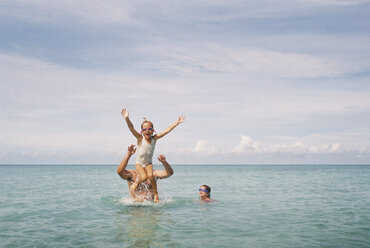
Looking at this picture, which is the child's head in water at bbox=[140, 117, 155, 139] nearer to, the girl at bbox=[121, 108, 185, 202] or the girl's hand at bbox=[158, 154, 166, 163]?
the girl at bbox=[121, 108, 185, 202]

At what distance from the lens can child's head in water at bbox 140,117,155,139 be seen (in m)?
11.5

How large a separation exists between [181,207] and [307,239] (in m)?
5.82

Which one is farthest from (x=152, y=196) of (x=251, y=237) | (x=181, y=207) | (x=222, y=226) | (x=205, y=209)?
(x=251, y=237)

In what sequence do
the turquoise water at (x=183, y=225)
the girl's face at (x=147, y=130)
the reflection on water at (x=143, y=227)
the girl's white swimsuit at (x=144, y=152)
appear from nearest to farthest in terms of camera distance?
the reflection on water at (x=143, y=227)
the turquoise water at (x=183, y=225)
the girl's face at (x=147, y=130)
the girl's white swimsuit at (x=144, y=152)

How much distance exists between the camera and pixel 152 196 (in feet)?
42.1

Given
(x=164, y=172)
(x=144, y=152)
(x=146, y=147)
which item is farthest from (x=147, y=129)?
(x=164, y=172)

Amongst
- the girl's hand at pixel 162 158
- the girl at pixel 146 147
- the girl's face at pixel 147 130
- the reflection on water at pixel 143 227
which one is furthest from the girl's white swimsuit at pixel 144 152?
the reflection on water at pixel 143 227

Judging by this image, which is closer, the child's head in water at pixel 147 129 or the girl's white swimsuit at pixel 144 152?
the child's head in water at pixel 147 129

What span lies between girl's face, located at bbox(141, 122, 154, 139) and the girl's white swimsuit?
0.79 ft

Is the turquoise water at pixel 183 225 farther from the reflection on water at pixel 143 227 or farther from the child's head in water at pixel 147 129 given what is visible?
the child's head in water at pixel 147 129

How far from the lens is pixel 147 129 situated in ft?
37.8

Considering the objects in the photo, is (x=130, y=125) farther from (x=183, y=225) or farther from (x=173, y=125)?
(x=183, y=225)

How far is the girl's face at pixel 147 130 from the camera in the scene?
11538 millimetres

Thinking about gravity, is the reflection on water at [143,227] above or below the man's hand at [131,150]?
below
